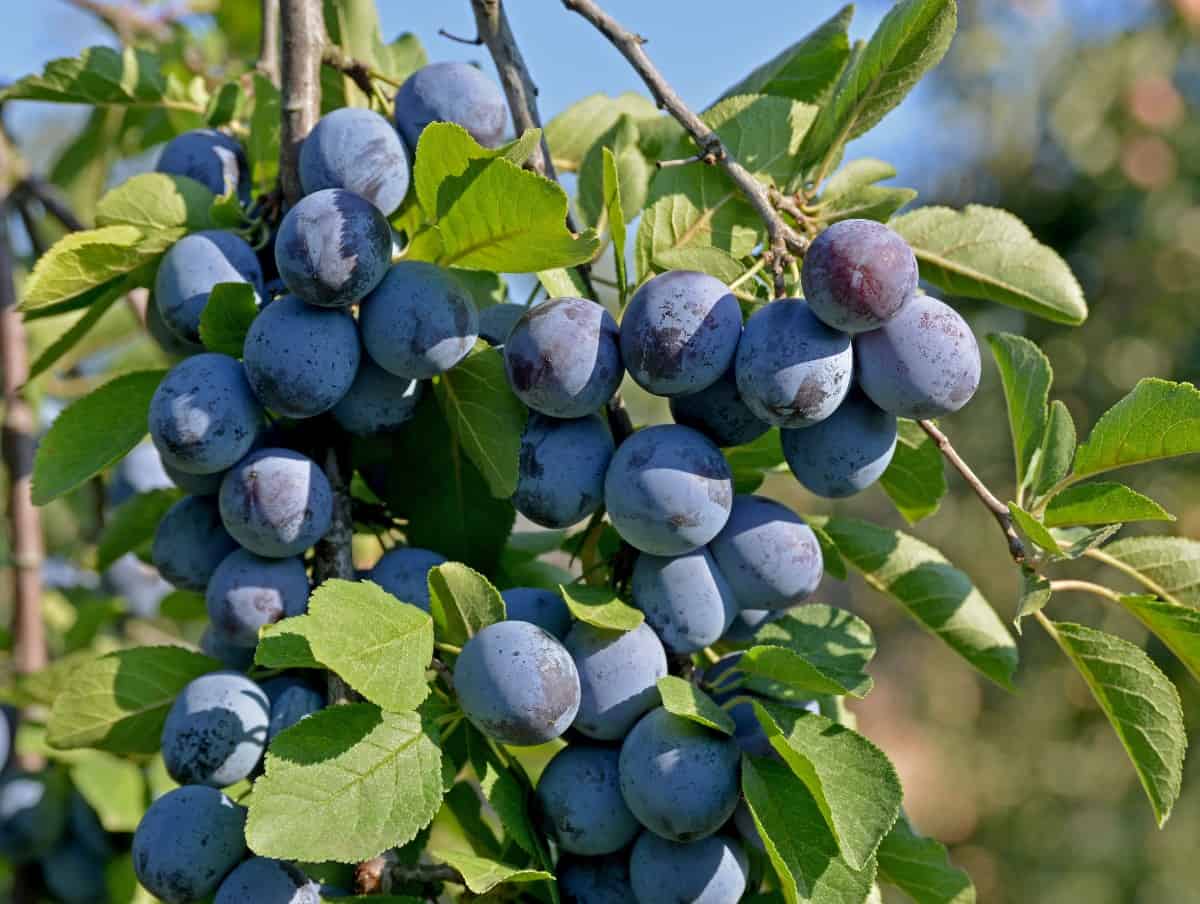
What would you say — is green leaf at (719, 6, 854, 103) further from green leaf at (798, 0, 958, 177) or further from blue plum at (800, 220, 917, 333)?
blue plum at (800, 220, 917, 333)

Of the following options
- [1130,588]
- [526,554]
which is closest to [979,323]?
[1130,588]

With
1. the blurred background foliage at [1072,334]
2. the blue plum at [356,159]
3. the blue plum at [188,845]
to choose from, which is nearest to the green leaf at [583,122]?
the blue plum at [356,159]

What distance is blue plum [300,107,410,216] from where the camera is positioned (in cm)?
72

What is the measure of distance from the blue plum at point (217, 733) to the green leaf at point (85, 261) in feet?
0.93

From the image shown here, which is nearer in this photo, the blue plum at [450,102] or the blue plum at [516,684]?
the blue plum at [516,684]

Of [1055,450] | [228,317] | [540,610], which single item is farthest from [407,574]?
[1055,450]

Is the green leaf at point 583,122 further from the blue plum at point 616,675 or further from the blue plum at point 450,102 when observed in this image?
the blue plum at point 616,675

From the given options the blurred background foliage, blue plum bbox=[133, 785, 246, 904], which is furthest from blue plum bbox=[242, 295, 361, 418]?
the blurred background foliage

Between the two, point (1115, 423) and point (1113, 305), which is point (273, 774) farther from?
point (1113, 305)

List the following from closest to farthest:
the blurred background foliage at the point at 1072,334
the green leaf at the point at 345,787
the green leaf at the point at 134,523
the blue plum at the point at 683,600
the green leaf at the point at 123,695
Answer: the green leaf at the point at 345,787 < the blue plum at the point at 683,600 < the green leaf at the point at 123,695 < the green leaf at the point at 134,523 < the blurred background foliage at the point at 1072,334

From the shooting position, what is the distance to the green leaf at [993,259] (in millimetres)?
771

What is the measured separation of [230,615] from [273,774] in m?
0.15

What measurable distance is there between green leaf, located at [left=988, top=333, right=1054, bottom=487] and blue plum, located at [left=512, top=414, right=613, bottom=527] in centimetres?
27

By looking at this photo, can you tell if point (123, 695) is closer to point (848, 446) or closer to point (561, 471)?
point (561, 471)
